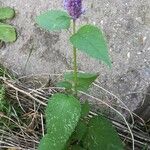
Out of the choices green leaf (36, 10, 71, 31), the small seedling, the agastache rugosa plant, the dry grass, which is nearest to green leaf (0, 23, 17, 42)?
the small seedling

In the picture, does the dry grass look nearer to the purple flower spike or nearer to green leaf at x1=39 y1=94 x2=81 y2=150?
green leaf at x1=39 y1=94 x2=81 y2=150

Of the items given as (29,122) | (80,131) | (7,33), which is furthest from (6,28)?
(80,131)

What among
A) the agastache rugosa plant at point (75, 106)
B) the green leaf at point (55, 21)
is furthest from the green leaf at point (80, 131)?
the green leaf at point (55, 21)

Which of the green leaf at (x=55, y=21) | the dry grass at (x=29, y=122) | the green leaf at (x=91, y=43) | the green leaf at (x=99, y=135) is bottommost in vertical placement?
the dry grass at (x=29, y=122)

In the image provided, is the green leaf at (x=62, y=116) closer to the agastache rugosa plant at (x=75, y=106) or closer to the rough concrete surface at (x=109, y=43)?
the agastache rugosa plant at (x=75, y=106)

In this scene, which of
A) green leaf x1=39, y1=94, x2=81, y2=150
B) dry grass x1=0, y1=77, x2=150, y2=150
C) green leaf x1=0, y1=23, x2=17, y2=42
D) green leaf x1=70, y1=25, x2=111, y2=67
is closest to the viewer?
green leaf x1=70, y1=25, x2=111, y2=67

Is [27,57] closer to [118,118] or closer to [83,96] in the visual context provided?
[83,96]
